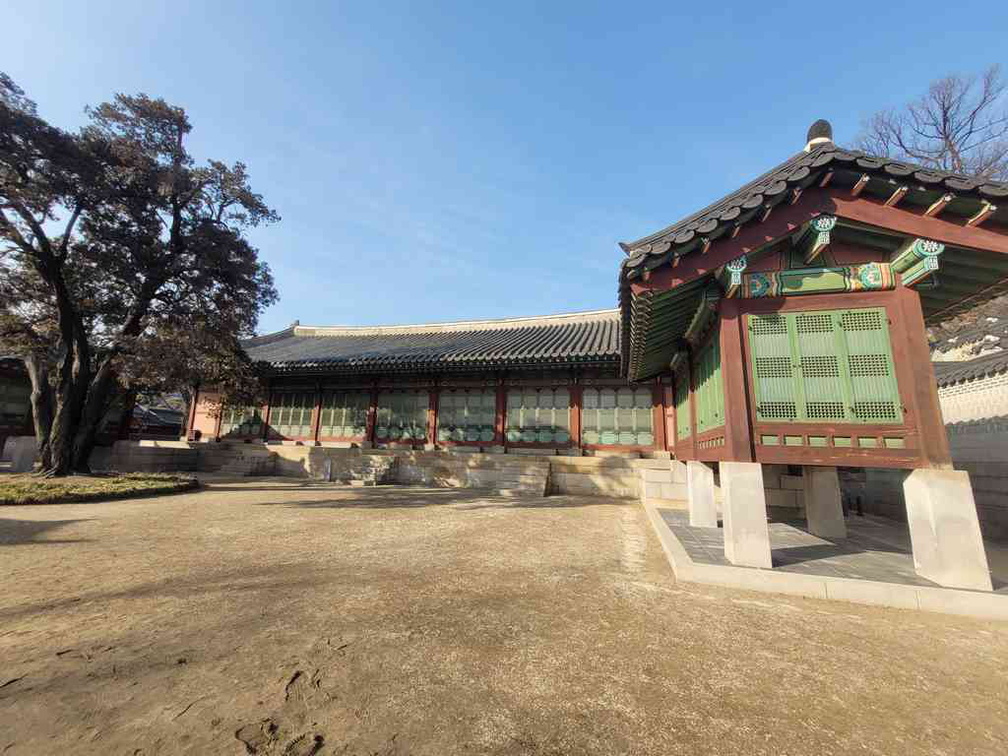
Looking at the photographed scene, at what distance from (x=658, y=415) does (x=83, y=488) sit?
15.4 m

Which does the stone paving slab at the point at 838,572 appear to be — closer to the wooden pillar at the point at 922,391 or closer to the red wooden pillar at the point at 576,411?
the wooden pillar at the point at 922,391

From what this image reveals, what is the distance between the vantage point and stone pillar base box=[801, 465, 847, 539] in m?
6.93

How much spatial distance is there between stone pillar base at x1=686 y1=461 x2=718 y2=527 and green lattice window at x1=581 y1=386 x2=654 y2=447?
19.0ft

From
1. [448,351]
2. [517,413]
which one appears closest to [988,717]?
[517,413]

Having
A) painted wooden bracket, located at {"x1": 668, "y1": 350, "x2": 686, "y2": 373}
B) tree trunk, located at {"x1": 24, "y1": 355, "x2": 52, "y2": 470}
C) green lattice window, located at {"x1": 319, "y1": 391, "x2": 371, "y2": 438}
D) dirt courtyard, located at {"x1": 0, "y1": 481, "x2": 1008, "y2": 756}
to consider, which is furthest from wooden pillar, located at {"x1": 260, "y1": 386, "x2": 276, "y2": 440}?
painted wooden bracket, located at {"x1": 668, "y1": 350, "x2": 686, "y2": 373}

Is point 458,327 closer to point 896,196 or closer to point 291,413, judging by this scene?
point 291,413

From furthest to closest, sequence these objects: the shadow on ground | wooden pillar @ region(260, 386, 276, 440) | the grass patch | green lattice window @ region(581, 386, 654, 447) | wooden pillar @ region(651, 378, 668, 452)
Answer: wooden pillar @ region(260, 386, 276, 440) < green lattice window @ region(581, 386, 654, 447) < wooden pillar @ region(651, 378, 668, 452) < the grass patch < the shadow on ground

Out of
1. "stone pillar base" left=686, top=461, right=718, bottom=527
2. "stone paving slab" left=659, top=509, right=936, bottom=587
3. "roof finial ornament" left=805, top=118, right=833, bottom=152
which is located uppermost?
"roof finial ornament" left=805, top=118, right=833, bottom=152

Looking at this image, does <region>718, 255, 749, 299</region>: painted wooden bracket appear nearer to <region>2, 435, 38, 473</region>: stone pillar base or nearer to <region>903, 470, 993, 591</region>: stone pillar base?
<region>903, 470, 993, 591</region>: stone pillar base

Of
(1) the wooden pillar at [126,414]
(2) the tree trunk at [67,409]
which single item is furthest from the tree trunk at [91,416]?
(1) the wooden pillar at [126,414]

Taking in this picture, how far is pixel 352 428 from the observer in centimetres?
1666

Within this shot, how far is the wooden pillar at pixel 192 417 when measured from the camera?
1836 cm

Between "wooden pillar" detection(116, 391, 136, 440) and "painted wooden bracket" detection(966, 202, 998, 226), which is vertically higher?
"painted wooden bracket" detection(966, 202, 998, 226)

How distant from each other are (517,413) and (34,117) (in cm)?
1537
